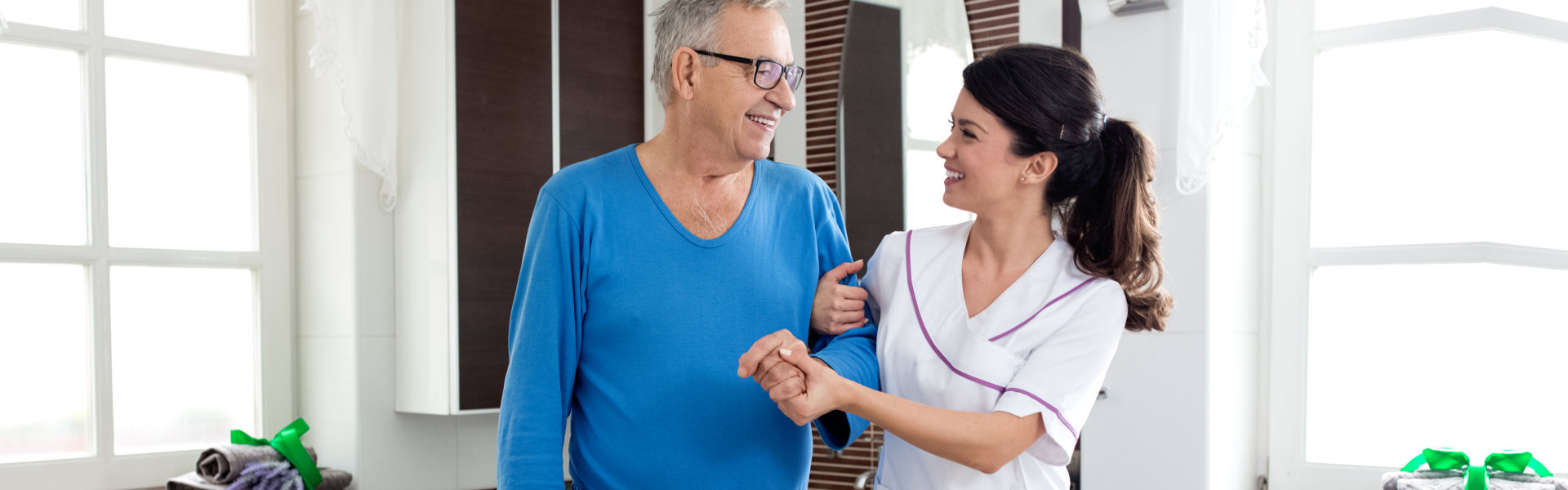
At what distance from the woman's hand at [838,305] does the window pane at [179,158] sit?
1719mm

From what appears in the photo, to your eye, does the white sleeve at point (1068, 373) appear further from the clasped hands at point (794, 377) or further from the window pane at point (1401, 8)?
the window pane at point (1401, 8)

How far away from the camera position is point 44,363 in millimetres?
2213

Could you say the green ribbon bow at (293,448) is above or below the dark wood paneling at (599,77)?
below

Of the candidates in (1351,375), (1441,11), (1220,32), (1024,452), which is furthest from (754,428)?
(1441,11)

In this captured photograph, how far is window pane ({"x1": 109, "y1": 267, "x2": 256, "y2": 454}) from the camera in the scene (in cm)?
232

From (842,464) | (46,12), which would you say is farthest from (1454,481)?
(46,12)

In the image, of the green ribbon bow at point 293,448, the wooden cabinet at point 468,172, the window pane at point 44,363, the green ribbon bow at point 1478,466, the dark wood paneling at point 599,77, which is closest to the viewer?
the green ribbon bow at point 1478,466

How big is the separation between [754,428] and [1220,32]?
1.03 metres

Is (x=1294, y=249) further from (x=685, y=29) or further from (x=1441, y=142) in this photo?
(x=685, y=29)

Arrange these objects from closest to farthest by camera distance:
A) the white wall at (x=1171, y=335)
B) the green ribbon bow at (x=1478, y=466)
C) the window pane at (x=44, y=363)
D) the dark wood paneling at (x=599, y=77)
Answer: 1. the green ribbon bow at (x=1478, y=466)
2. the white wall at (x=1171, y=335)
3. the window pane at (x=44, y=363)
4. the dark wood paneling at (x=599, y=77)

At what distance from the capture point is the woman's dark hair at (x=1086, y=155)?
116 centimetres

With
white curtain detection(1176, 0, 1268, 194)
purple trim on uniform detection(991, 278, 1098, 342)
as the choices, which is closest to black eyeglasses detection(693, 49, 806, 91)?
purple trim on uniform detection(991, 278, 1098, 342)

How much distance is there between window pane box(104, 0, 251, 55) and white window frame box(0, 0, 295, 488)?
0.03 meters

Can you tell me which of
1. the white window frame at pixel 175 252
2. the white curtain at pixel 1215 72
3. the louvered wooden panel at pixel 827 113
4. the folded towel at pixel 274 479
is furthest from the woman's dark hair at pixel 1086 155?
the white window frame at pixel 175 252
